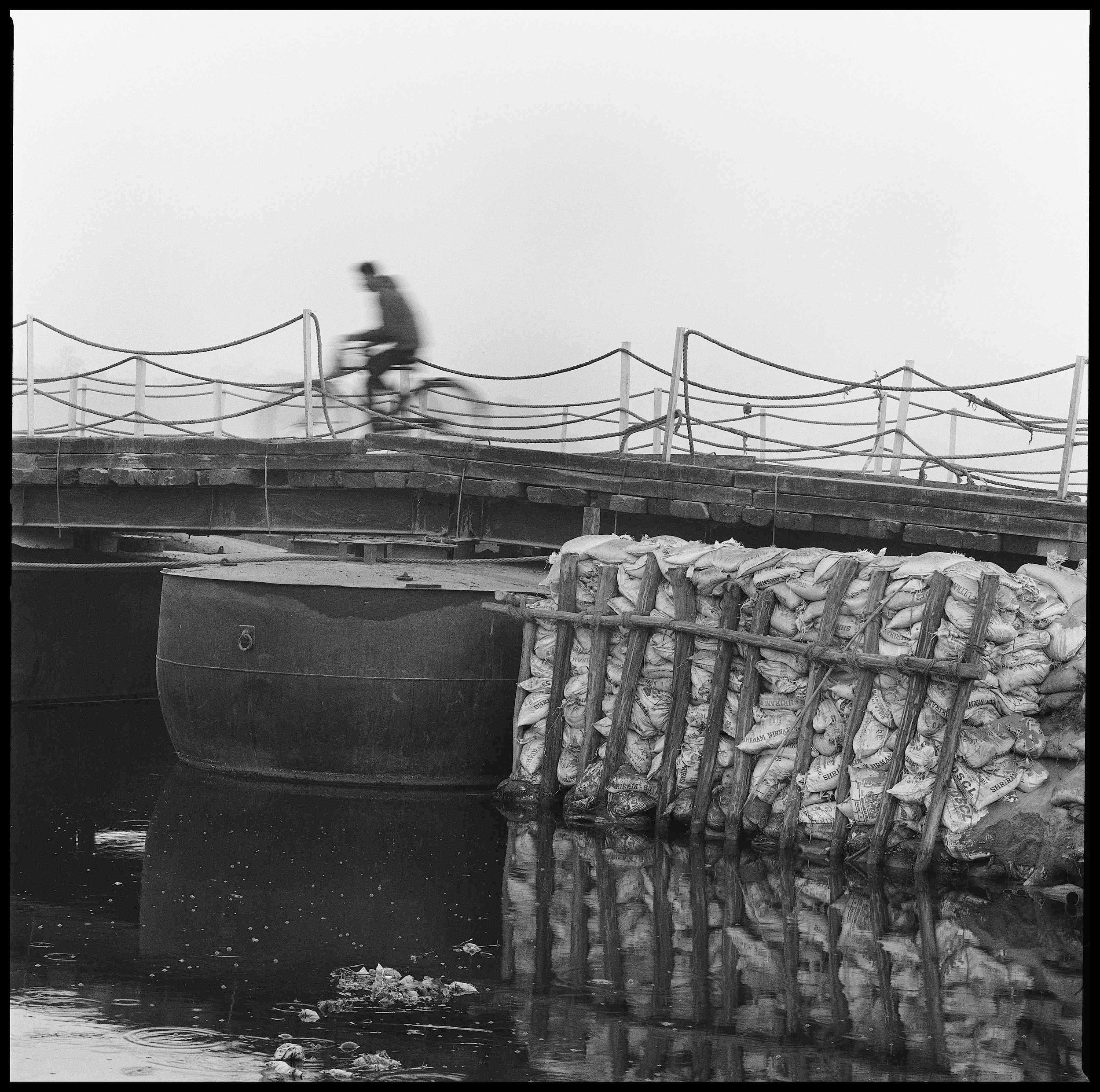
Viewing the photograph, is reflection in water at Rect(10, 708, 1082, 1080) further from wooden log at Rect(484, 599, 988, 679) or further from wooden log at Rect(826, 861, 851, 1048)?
wooden log at Rect(484, 599, 988, 679)

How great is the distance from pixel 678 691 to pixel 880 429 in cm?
795

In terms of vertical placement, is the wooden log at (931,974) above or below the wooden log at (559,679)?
below

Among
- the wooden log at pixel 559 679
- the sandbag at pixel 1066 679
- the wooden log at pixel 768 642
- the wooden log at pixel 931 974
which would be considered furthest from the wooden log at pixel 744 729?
the sandbag at pixel 1066 679

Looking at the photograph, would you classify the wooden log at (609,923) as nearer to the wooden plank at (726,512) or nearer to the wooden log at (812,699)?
the wooden log at (812,699)

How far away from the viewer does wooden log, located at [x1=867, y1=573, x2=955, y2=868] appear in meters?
8.62

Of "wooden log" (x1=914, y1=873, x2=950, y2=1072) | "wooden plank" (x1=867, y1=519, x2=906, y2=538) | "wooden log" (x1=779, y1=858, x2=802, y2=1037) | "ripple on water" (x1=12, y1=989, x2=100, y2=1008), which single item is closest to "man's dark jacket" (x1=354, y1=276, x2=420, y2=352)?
"wooden plank" (x1=867, y1=519, x2=906, y2=538)

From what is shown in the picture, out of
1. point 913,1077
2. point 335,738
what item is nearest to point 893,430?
point 335,738

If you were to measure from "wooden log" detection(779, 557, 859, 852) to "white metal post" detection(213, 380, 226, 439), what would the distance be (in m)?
10.0

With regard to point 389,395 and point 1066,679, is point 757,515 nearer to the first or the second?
point 1066,679

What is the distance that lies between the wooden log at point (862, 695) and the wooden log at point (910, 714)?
21 centimetres

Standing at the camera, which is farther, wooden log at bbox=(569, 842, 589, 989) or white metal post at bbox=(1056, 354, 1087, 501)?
white metal post at bbox=(1056, 354, 1087, 501)

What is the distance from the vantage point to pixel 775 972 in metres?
6.74

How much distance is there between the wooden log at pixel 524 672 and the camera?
10.8m

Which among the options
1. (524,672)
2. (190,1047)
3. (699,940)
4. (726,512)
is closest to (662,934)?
(699,940)
